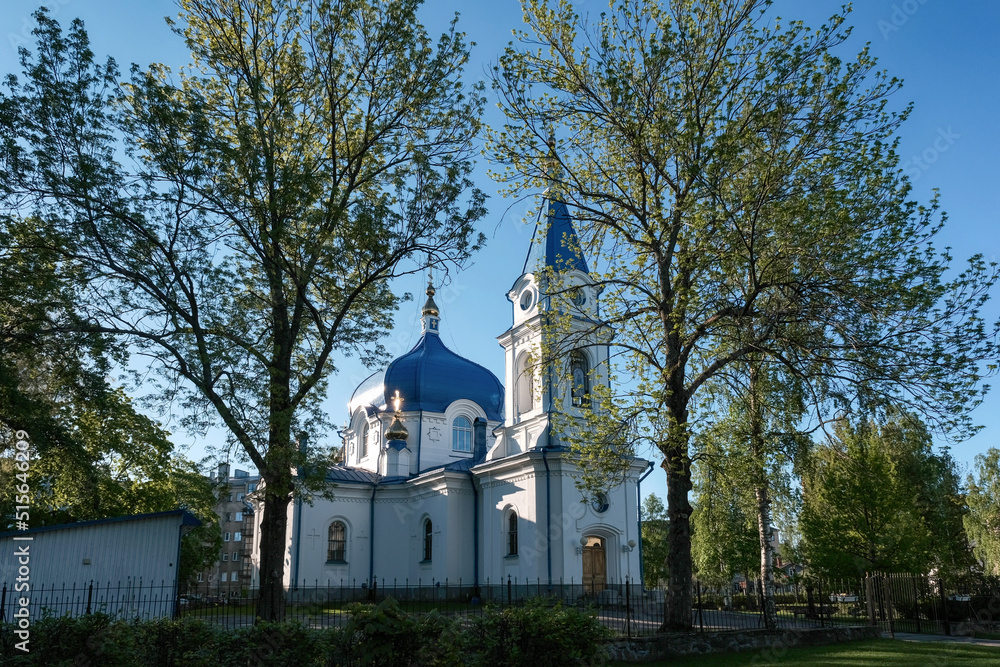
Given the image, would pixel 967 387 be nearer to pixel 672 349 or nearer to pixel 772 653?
pixel 672 349

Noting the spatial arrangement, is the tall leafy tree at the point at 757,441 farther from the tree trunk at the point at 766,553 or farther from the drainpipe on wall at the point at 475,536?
the drainpipe on wall at the point at 475,536

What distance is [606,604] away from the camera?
2112cm

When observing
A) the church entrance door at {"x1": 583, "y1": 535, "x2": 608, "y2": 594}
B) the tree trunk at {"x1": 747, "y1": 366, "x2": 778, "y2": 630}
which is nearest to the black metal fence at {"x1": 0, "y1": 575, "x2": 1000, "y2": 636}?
the church entrance door at {"x1": 583, "y1": 535, "x2": 608, "y2": 594}

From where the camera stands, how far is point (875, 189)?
1237 cm

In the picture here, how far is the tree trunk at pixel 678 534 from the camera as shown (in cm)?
1269

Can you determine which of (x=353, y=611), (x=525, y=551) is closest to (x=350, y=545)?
(x=525, y=551)

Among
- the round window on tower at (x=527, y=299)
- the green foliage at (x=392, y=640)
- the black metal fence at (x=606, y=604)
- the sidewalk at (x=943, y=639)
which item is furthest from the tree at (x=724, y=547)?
the green foliage at (x=392, y=640)

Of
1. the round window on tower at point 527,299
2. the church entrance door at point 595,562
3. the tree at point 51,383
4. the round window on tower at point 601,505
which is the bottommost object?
the church entrance door at point 595,562

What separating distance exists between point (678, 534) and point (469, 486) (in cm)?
1492

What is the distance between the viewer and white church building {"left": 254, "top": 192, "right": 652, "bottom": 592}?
22.9m

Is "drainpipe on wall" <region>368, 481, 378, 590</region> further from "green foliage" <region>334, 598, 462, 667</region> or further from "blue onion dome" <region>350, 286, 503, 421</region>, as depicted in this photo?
"green foliage" <region>334, 598, 462, 667</region>

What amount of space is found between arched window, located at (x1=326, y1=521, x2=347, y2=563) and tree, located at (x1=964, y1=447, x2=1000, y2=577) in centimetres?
2659

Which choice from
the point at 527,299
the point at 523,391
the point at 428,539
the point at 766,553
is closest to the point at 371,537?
the point at 428,539

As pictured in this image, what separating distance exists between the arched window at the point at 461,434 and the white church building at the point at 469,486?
1.8 inches
